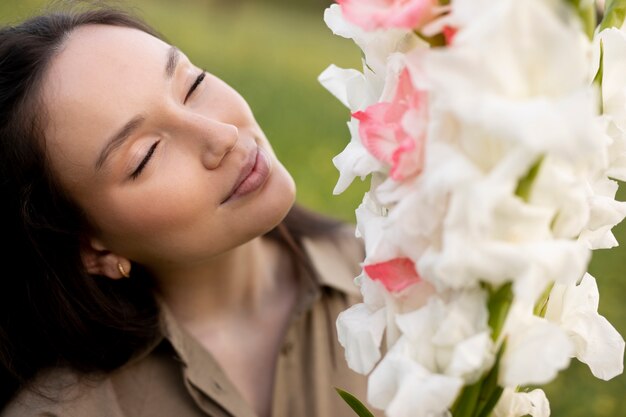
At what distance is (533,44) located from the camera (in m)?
0.56

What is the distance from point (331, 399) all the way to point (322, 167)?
238cm

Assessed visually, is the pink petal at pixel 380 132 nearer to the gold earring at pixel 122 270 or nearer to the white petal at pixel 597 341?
the white petal at pixel 597 341

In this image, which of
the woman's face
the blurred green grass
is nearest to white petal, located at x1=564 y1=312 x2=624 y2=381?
the woman's face

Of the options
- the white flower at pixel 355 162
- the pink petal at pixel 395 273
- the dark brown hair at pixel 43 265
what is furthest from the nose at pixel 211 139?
the pink petal at pixel 395 273

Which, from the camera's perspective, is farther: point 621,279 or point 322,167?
point 322,167

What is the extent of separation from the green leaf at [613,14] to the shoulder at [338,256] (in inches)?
39.7

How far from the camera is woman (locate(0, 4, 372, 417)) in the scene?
121 cm

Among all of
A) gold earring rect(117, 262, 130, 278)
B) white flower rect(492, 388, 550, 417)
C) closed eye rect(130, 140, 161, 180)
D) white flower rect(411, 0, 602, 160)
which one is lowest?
gold earring rect(117, 262, 130, 278)

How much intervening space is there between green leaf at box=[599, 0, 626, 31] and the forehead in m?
0.69

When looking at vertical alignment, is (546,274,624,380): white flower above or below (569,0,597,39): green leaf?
below

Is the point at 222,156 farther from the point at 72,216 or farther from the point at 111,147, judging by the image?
the point at 72,216

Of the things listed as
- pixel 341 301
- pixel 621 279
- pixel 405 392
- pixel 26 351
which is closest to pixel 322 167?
pixel 621 279

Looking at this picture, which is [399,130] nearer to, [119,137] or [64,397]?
[119,137]

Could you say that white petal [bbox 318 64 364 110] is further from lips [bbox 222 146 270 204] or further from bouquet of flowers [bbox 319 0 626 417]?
lips [bbox 222 146 270 204]
